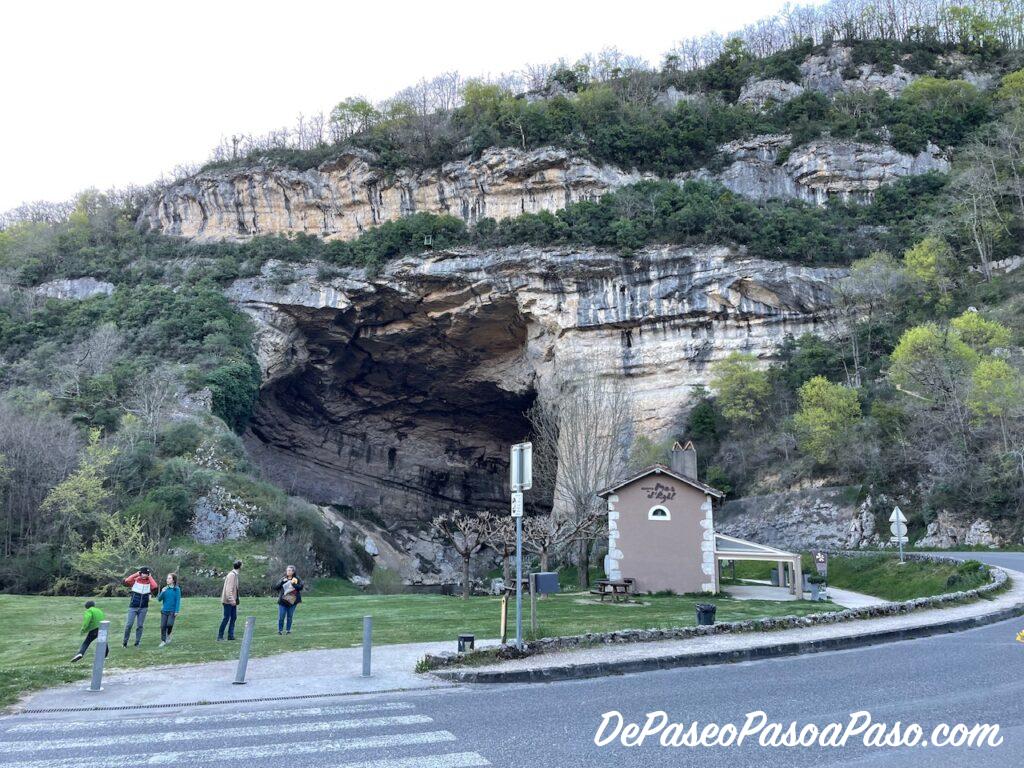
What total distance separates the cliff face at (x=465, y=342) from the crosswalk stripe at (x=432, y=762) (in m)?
38.2

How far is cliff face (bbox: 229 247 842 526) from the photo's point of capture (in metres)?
45.2

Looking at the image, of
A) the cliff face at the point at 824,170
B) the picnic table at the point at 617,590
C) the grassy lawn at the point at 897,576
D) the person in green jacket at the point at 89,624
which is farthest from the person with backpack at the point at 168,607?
the cliff face at the point at 824,170

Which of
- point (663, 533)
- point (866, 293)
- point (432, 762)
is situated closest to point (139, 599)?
point (432, 762)

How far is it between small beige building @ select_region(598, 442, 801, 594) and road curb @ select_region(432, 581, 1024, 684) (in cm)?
983

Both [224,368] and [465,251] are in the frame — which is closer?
[224,368]

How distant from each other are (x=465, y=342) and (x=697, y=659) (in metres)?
41.2

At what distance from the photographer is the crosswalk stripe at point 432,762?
5715 millimetres

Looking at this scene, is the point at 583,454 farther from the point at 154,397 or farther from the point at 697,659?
the point at 154,397

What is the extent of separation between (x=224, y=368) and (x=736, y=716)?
133 feet

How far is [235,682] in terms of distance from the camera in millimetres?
9531

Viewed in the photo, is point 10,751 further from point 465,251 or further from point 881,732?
point 465,251

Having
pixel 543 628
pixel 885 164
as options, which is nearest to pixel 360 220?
pixel 885 164

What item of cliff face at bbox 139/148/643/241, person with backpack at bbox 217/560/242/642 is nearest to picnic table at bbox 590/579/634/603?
person with backpack at bbox 217/560/242/642

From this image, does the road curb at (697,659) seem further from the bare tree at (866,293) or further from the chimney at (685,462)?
the bare tree at (866,293)
